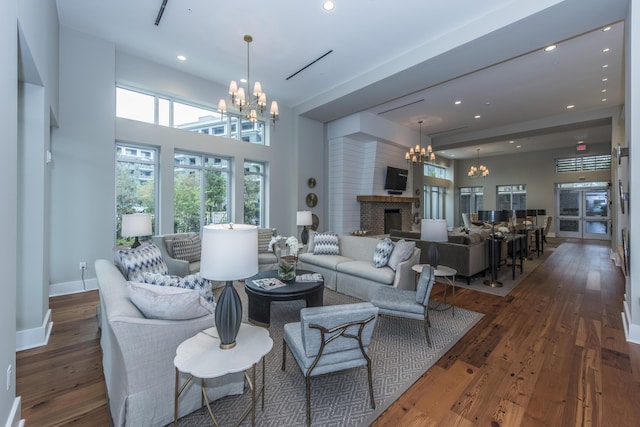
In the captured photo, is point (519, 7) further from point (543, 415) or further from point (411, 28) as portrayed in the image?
point (543, 415)

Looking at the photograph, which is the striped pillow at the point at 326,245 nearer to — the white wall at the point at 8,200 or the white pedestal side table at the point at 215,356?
the white pedestal side table at the point at 215,356

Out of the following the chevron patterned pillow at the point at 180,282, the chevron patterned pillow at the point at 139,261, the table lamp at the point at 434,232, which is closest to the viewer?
the chevron patterned pillow at the point at 180,282

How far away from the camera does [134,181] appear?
525 centimetres

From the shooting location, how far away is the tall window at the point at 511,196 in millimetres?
12695

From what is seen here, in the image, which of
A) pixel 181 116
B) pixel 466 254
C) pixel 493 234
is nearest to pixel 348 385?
pixel 466 254

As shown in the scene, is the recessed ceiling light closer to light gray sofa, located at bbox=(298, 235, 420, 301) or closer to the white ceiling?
the white ceiling

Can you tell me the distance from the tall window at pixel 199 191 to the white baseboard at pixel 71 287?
5.31 ft

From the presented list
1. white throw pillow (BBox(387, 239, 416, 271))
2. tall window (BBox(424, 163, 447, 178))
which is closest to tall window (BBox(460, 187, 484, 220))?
tall window (BBox(424, 163, 447, 178))

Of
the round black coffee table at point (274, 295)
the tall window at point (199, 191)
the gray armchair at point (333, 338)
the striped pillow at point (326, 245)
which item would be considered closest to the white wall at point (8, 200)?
the gray armchair at point (333, 338)

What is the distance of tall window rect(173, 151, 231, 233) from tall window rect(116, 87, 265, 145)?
63 cm

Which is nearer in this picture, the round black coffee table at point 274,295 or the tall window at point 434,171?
the round black coffee table at point 274,295

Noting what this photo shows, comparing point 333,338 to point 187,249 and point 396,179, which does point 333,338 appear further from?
point 396,179

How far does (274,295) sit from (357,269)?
1.54 meters

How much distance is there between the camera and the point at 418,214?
A: 10.5m
